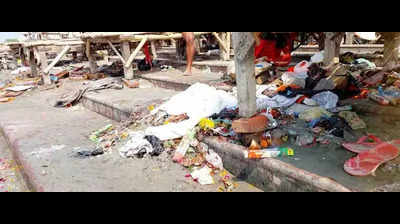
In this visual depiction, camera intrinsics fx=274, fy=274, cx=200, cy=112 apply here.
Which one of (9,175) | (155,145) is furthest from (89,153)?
(9,175)

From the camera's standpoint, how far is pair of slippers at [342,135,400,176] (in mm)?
3760

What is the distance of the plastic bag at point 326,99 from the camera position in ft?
19.6

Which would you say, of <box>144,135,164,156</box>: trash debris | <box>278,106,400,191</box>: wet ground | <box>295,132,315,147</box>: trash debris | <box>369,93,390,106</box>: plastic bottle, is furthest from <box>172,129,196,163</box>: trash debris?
<box>369,93,390,106</box>: plastic bottle

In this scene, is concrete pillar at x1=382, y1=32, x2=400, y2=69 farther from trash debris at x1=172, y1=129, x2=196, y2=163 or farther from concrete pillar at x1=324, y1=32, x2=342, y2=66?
trash debris at x1=172, y1=129, x2=196, y2=163

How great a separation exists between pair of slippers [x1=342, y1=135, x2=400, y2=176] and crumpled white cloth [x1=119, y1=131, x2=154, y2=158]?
11.9 feet

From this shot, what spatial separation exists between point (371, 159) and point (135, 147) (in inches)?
166

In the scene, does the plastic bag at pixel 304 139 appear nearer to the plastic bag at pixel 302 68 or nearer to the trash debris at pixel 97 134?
the plastic bag at pixel 302 68

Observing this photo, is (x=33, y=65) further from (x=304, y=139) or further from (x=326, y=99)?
(x=304, y=139)

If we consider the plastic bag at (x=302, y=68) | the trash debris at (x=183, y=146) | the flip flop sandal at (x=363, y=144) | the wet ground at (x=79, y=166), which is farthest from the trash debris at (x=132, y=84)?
the flip flop sandal at (x=363, y=144)

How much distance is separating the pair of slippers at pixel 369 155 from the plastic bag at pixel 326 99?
5.49 feet

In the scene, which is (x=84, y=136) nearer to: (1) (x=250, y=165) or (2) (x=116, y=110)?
(2) (x=116, y=110)

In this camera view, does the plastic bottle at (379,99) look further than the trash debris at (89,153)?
No

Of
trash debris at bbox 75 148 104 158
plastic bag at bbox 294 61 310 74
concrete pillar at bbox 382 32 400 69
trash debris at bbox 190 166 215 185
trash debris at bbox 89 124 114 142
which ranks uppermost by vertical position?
concrete pillar at bbox 382 32 400 69
